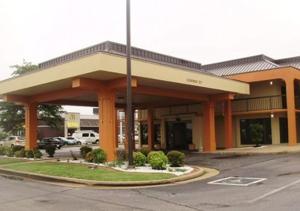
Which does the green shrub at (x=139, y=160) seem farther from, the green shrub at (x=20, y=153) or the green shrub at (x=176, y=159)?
the green shrub at (x=20, y=153)

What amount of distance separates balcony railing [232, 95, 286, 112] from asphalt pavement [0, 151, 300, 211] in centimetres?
1922

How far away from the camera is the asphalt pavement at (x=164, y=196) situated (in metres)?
11.1

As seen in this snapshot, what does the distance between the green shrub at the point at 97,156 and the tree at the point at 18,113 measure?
76.2 ft

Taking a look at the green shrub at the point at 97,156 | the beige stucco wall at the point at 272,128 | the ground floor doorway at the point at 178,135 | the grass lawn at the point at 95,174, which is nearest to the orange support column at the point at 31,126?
the green shrub at the point at 97,156

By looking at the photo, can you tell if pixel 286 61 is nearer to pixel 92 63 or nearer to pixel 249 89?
pixel 249 89

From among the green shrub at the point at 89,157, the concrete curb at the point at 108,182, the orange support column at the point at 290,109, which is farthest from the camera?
the orange support column at the point at 290,109

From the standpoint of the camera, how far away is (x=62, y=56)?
29969mm

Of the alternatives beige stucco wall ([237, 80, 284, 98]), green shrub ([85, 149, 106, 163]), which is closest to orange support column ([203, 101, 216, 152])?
beige stucco wall ([237, 80, 284, 98])

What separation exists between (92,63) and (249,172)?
8983 millimetres

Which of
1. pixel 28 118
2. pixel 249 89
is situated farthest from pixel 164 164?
pixel 249 89

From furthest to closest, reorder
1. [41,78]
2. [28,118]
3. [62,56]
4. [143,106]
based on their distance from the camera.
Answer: [143,106] < [28,118] < [62,56] < [41,78]

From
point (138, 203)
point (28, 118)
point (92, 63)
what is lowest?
point (138, 203)

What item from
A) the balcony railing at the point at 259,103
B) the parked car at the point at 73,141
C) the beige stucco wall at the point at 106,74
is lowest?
the parked car at the point at 73,141

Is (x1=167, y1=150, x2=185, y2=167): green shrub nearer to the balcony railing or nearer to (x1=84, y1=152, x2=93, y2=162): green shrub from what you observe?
(x1=84, y1=152, x2=93, y2=162): green shrub
